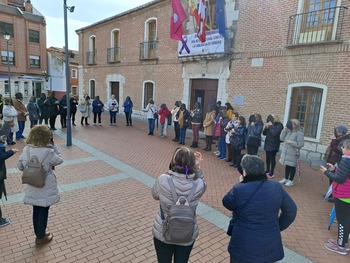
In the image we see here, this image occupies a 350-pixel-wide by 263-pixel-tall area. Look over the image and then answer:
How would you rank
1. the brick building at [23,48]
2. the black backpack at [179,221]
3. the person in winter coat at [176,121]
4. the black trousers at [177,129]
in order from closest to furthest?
the black backpack at [179,221] < the person in winter coat at [176,121] < the black trousers at [177,129] < the brick building at [23,48]

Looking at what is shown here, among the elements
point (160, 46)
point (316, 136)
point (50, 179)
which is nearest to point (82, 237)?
point (50, 179)

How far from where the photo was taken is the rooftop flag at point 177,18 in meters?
11.1

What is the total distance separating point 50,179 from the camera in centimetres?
321

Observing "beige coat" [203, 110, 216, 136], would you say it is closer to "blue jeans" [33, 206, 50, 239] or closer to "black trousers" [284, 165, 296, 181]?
"black trousers" [284, 165, 296, 181]

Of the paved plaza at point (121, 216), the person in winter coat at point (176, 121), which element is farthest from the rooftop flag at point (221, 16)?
the paved plaza at point (121, 216)

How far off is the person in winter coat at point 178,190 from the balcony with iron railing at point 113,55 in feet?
56.4

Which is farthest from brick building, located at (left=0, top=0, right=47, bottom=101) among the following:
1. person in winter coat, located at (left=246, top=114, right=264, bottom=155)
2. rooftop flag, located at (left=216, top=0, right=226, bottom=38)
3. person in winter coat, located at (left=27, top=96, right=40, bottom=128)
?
person in winter coat, located at (left=246, top=114, right=264, bottom=155)

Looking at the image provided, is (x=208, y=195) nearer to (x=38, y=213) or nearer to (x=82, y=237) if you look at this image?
(x=82, y=237)

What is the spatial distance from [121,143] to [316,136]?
282 inches

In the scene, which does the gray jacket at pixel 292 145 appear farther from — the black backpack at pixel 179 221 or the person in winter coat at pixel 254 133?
the black backpack at pixel 179 221

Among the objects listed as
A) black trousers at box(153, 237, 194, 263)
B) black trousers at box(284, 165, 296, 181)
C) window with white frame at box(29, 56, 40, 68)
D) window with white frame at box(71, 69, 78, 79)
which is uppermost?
window with white frame at box(29, 56, 40, 68)

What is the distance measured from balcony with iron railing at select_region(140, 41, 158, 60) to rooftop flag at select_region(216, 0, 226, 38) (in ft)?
17.3

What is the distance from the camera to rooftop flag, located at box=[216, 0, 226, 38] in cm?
1025

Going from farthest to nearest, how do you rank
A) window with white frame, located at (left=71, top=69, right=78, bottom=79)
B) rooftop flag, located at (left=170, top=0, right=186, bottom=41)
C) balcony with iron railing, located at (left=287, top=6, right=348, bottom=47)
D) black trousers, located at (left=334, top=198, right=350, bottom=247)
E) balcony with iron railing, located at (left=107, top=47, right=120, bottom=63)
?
window with white frame, located at (left=71, top=69, right=78, bottom=79) < balcony with iron railing, located at (left=107, top=47, right=120, bottom=63) < rooftop flag, located at (left=170, top=0, right=186, bottom=41) < balcony with iron railing, located at (left=287, top=6, right=348, bottom=47) < black trousers, located at (left=334, top=198, right=350, bottom=247)
